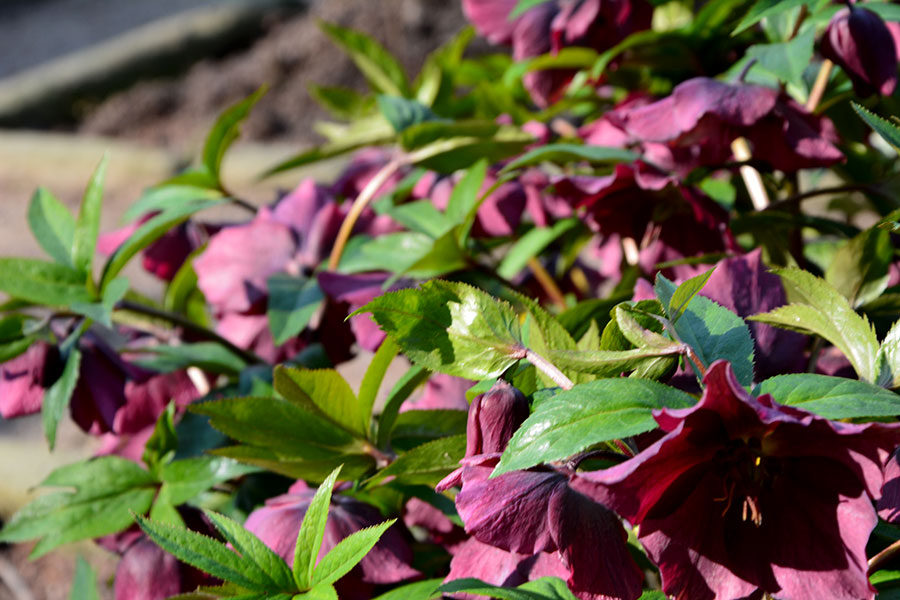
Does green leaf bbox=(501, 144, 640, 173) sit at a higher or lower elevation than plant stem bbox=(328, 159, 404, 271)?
higher

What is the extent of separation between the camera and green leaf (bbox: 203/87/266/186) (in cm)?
77

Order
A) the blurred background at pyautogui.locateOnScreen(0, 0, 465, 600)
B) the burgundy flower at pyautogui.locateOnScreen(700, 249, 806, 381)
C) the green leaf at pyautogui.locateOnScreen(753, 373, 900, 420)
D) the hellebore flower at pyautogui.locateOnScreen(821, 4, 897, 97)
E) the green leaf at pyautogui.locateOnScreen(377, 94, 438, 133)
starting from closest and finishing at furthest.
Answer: the green leaf at pyautogui.locateOnScreen(753, 373, 900, 420) → the burgundy flower at pyautogui.locateOnScreen(700, 249, 806, 381) → the hellebore flower at pyautogui.locateOnScreen(821, 4, 897, 97) → the green leaf at pyautogui.locateOnScreen(377, 94, 438, 133) → the blurred background at pyautogui.locateOnScreen(0, 0, 465, 600)

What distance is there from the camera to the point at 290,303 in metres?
0.71

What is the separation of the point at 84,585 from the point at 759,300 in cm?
63

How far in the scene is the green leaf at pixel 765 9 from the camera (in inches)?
21.1

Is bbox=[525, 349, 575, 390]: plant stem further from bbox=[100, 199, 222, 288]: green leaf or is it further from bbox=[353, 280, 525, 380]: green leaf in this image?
bbox=[100, 199, 222, 288]: green leaf

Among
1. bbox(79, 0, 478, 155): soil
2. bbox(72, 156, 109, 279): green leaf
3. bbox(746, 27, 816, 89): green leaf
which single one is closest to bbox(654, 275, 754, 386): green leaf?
bbox(746, 27, 816, 89): green leaf

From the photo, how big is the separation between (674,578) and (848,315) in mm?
140

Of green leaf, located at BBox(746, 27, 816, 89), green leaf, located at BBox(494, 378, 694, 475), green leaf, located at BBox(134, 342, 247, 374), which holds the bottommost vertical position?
green leaf, located at BBox(134, 342, 247, 374)

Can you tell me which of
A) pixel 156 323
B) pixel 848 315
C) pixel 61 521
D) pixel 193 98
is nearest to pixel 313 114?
pixel 193 98

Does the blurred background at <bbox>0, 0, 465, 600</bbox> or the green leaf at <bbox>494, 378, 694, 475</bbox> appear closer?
the green leaf at <bbox>494, 378, 694, 475</bbox>

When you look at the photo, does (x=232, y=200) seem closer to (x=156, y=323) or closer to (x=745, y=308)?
(x=156, y=323)

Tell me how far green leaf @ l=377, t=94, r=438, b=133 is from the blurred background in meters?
2.05

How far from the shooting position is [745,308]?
1.56 ft
